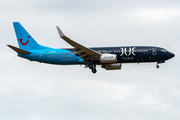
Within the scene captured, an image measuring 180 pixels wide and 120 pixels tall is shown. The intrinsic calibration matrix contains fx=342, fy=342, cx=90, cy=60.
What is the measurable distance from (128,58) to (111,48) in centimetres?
334

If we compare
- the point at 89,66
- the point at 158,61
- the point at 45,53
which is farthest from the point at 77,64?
the point at 158,61

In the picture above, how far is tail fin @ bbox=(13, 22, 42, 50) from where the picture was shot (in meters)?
60.2

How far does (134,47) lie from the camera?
5541cm

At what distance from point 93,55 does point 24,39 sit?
547 inches

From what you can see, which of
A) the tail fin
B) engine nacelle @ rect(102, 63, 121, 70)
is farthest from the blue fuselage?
engine nacelle @ rect(102, 63, 121, 70)

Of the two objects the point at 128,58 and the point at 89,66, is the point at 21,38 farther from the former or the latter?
the point at 128,58

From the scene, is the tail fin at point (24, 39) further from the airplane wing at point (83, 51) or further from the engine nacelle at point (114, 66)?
the engine nacelle at point (114, 66)

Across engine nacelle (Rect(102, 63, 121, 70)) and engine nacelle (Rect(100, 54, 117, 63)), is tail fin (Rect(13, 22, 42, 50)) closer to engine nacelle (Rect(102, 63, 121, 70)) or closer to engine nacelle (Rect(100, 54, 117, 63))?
engine nacelle (Rect(102, 63, 121, 70))

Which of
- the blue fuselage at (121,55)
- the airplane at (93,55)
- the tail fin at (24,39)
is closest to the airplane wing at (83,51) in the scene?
the airplane at (93,55)

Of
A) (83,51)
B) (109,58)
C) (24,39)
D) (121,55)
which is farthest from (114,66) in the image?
(24,39)

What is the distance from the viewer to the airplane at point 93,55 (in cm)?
5434

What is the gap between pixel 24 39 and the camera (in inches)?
2399

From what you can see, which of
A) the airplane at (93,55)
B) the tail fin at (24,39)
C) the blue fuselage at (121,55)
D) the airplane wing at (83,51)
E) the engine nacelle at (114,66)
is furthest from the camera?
the tail fin at (24,39)

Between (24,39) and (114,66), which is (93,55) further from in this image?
(24,39)
